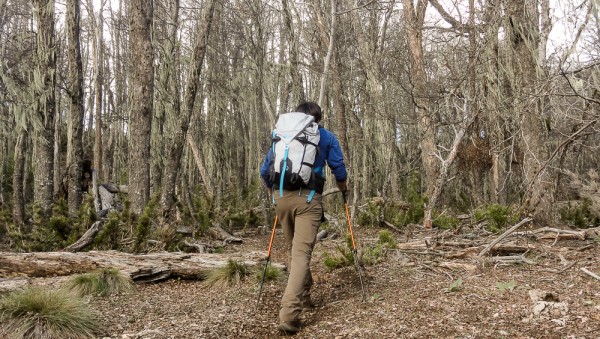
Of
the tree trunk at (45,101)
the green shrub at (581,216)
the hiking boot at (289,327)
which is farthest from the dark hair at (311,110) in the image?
the green shrub at (581,216)

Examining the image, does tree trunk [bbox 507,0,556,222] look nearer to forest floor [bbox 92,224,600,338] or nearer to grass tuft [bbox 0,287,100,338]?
forest floor [bbox 92,224,600,338]

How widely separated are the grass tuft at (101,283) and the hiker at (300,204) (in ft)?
6.64

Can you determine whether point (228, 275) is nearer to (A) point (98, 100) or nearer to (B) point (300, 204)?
(B) point (300, 204)

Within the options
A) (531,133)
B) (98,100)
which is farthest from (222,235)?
(98,100)

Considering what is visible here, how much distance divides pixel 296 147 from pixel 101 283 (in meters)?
2.57

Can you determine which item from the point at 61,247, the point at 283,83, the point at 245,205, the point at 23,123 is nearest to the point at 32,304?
the point at 61,247

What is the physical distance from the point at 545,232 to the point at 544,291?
9.45 feet

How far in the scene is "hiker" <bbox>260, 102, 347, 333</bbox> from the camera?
371cm

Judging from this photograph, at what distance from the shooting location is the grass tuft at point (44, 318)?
11.3ft

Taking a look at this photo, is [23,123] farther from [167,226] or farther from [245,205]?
[245,205]

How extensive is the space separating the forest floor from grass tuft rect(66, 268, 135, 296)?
0.39ft

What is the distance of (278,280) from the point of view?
5434 mm

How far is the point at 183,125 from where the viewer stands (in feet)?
28.3

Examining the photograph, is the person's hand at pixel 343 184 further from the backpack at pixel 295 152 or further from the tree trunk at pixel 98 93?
the tree trunk at pixel 98 93
